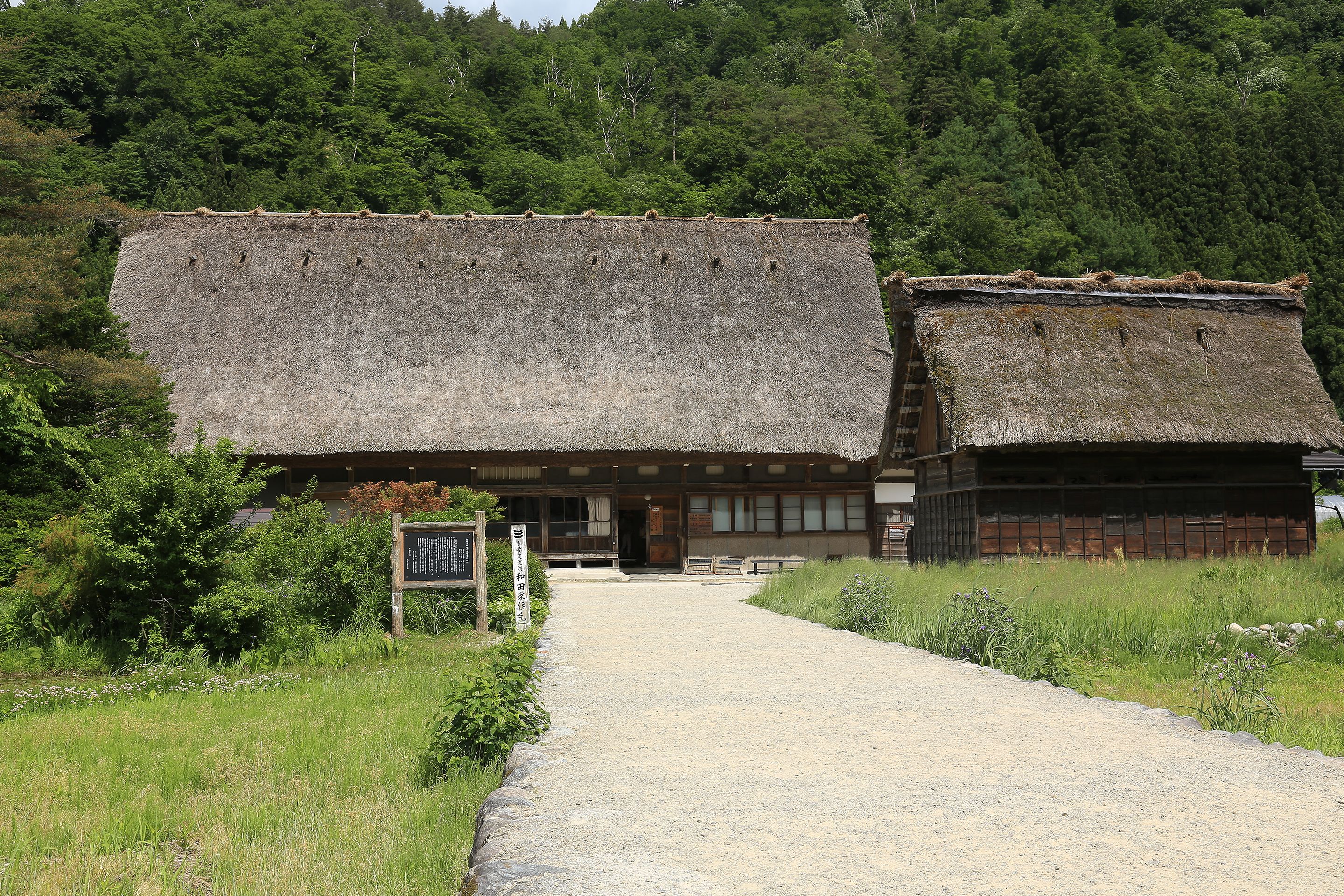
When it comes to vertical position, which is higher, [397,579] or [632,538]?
[632,538]

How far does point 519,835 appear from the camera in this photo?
4129 millimetres

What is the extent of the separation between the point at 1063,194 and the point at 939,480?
32.1 meters

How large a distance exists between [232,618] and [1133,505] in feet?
47.3

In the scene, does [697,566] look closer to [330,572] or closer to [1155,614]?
[330,572]

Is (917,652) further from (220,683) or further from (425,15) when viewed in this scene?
(425,15)

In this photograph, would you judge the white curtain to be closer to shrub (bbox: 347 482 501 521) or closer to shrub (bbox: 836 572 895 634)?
shrub (bbox: 347 482 501 521)

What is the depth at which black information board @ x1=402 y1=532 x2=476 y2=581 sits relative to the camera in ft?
38.0

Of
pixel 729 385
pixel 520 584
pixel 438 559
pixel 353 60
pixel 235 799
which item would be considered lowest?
pixel 235 799

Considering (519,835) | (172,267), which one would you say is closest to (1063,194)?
(172,267)

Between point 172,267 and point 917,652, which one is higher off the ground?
point 172,267

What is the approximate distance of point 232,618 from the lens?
33.0 ft

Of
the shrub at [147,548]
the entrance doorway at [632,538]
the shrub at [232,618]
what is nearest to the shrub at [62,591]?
the shrub at [147,548]

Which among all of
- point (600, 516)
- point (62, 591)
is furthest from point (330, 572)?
point (600, 516)

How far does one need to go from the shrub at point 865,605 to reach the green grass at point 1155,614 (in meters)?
0.14
